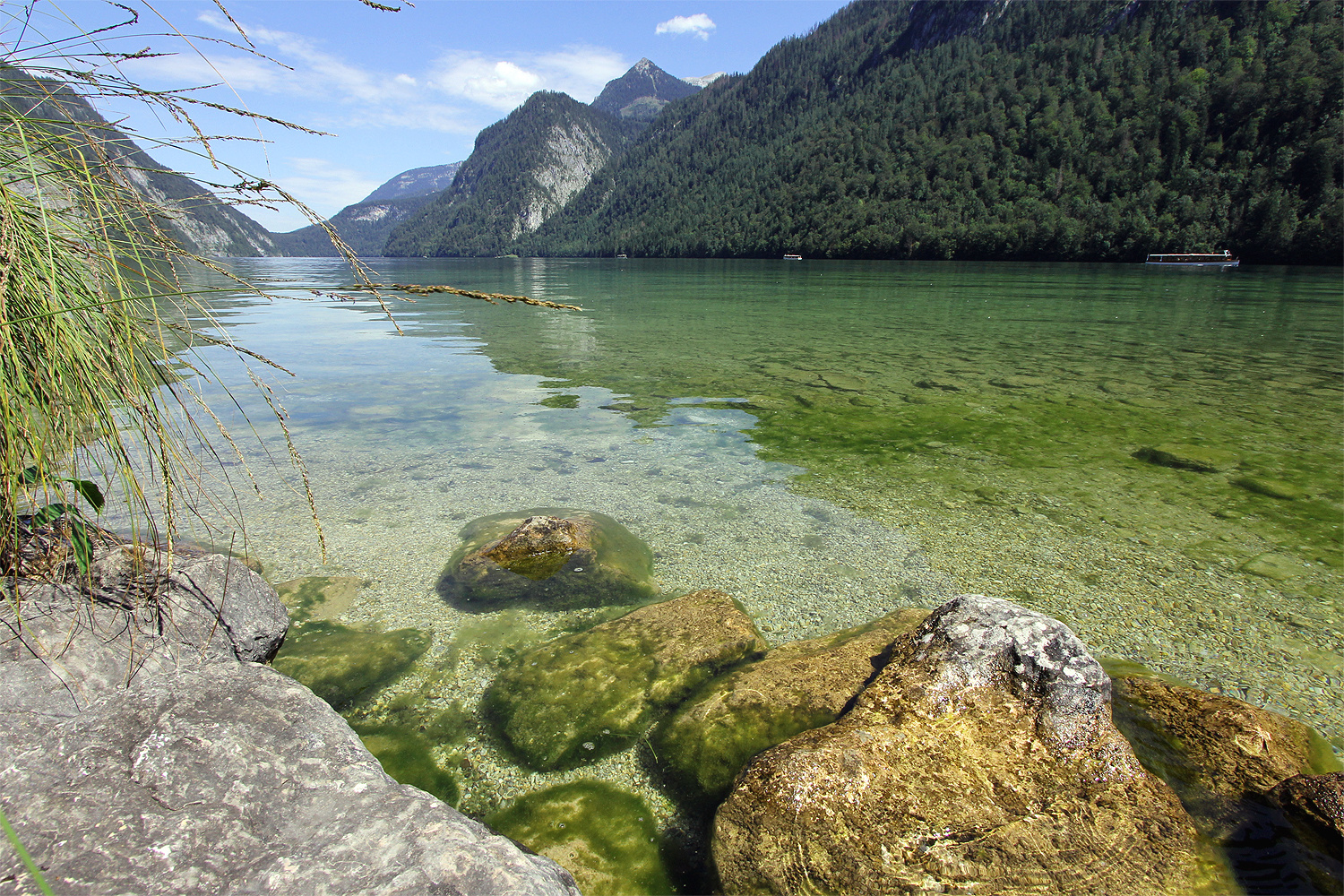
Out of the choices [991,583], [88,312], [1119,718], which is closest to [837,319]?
[991,583]

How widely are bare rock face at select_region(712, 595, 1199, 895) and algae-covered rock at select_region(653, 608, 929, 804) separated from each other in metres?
0.28

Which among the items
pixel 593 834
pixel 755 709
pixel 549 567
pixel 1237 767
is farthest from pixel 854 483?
pixel 593 834

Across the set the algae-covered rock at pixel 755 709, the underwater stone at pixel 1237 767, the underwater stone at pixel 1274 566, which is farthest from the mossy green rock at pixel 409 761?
the underwater stone at pixel 1274 566

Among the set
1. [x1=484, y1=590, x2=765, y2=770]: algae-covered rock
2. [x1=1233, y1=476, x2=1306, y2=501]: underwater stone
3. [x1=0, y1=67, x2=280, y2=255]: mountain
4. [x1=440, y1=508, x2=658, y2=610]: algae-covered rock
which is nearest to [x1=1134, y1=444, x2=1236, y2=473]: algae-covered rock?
[x1=1233, y1=476, x2=1306, y2=501]: underwater stone

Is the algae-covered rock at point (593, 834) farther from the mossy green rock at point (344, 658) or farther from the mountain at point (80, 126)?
the mountain at point (80, 126)

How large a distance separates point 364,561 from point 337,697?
1.78m

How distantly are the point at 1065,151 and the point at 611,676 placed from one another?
141 metres

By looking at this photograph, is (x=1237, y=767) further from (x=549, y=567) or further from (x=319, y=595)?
(x=319, y=595)

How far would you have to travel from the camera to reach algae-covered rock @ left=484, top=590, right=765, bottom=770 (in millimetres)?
3406

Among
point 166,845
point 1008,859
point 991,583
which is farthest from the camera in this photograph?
point 991,583

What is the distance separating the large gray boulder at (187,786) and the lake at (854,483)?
1.15 meters

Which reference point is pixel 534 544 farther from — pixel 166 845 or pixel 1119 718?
pixel 1119 718

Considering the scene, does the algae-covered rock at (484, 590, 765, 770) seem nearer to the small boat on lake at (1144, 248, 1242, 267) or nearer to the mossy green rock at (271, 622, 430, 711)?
the mossy green rock at (271, 622, 430, 711)

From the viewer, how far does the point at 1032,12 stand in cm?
15175
